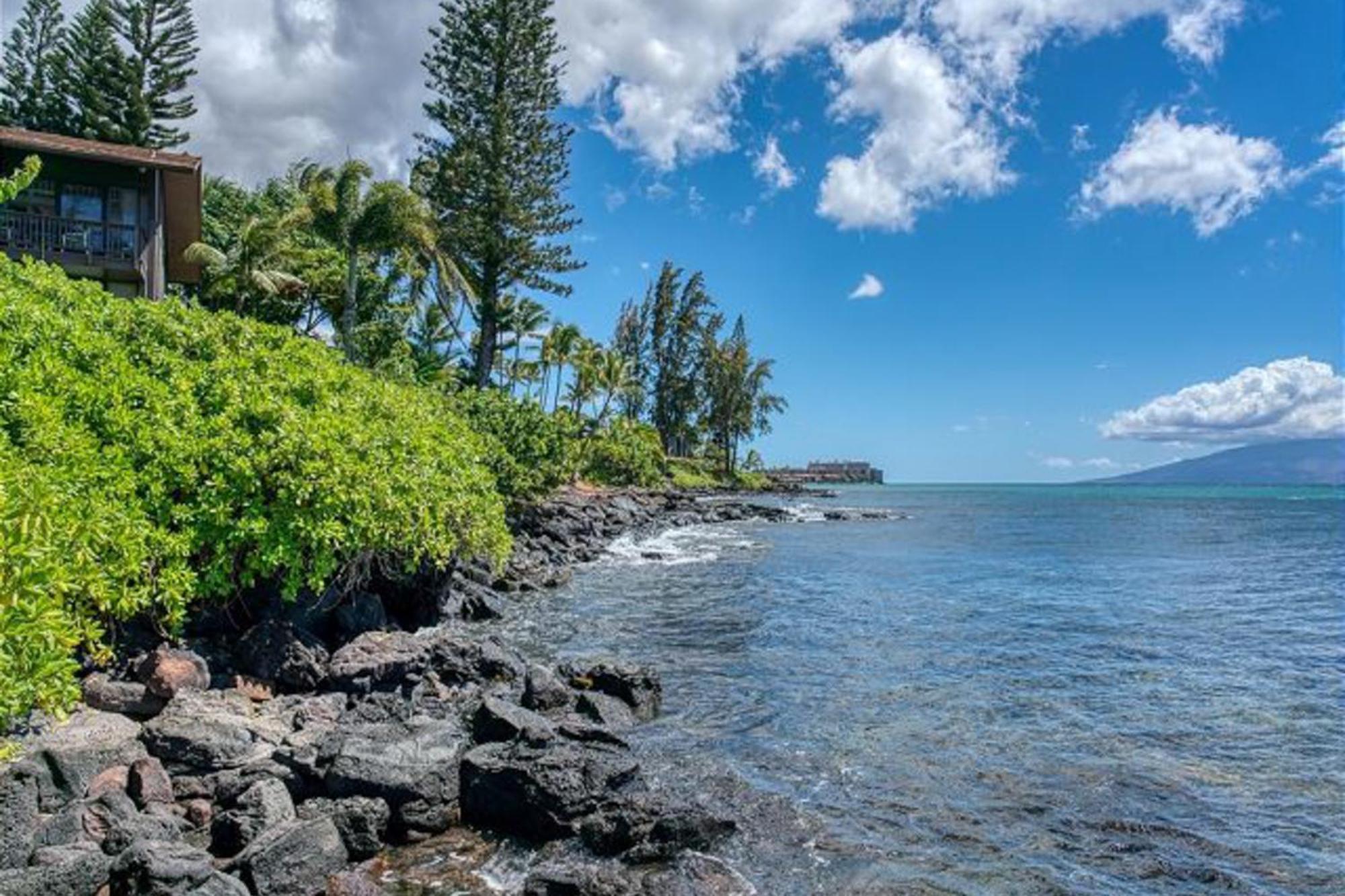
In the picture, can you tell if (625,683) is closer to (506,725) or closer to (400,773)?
(506,725)

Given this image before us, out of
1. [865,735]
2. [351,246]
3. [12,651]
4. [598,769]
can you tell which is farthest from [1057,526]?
[12,651]

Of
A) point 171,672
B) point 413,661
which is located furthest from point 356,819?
point 413,661

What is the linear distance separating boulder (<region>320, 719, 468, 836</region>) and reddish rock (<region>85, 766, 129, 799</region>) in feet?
4.99

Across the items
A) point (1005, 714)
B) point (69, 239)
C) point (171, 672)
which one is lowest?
point (1005, 714)

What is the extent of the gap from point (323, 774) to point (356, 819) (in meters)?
0.84

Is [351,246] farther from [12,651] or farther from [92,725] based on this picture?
[12,651]

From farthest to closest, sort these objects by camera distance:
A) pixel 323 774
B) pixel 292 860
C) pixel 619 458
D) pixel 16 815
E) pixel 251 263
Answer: pixel 619 458
pixel 251 263
pixel 323 774
pixel 292 860
pixel 16 815

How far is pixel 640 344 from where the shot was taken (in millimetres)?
83625

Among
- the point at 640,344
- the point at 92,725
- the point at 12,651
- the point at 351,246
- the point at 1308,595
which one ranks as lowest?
the point at 1308,595

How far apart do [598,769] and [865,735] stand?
154 inches

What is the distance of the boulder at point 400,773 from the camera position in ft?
23.4

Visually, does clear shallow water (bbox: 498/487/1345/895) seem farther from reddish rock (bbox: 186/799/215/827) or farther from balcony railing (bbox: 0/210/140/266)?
balcony railing (bbox: 0/210/140/266)

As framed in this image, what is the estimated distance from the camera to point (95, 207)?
79.4 ft

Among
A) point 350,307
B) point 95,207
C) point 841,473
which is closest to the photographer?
point 95,207
